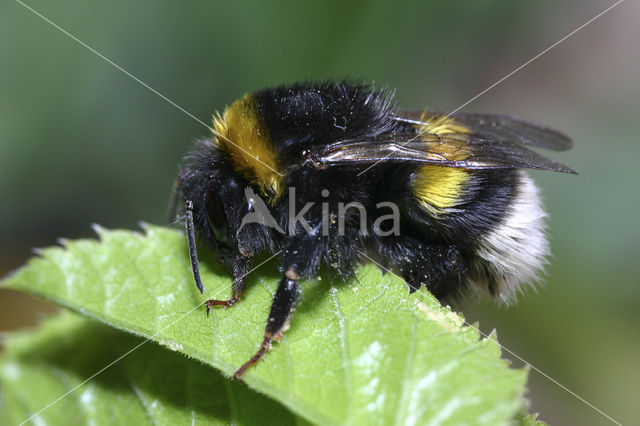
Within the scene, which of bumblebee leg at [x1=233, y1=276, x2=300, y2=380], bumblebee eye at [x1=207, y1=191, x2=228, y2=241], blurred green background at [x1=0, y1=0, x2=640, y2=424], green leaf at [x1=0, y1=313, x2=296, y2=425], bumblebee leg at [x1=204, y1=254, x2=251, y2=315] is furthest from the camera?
blurred green background at [x1=0, y1=0, x2=640, y2=424]

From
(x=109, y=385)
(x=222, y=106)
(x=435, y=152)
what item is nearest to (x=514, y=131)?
(x=435, y=152)

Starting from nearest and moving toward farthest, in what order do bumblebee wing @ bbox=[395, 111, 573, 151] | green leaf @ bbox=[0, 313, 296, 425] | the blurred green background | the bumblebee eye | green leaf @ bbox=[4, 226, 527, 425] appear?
green leaf @ bbox=[4, 226, 527, 425]
green leaf @ bbox=[0, 313, 296, 425]
the bumblebee eye
bumblebee wing @ bbox=[395, 111, 573, 151]
the blurred green background

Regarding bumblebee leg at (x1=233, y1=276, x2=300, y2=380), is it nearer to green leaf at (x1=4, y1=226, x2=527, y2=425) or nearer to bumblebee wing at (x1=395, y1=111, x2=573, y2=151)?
Answer: green leaf at (x1=4, y1=226, x2=527, y2=425)

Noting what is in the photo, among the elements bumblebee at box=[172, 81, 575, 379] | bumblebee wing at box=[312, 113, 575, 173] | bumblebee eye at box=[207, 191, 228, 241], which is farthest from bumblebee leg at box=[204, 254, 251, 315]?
bumblebee wing at box=[312, 113, 575, 173]

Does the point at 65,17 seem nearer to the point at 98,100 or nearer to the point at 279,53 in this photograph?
the point at 98,100

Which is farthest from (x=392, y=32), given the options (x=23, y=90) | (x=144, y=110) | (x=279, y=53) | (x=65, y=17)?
(x=23, y=90)

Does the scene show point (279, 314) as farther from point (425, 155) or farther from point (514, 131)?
point (514, 131)

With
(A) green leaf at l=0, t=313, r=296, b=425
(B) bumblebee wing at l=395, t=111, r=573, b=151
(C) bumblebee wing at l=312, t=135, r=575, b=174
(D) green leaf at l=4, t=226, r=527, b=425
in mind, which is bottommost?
(A) green leaf at l=0, t=313, r=296, b=425
